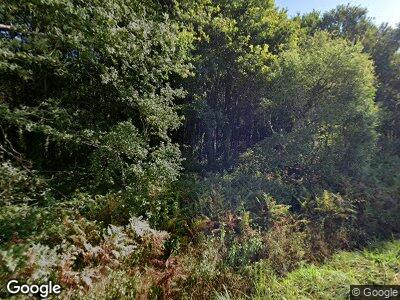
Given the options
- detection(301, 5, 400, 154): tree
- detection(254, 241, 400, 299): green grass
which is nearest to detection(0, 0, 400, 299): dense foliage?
detection(254, 241, 400, 299): green grass

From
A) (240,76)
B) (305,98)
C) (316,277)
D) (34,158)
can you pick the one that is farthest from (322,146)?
(34,158)

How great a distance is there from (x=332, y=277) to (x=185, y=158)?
3.99 metres

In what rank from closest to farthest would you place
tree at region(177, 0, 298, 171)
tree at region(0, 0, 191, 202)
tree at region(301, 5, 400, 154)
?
tree at region(0, 0, 191, 202), tree at region(177, 0, 298, 171), tree at region(301, 5, 400, 154)

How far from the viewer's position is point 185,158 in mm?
7148

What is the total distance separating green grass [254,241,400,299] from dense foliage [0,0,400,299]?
0.11 ft

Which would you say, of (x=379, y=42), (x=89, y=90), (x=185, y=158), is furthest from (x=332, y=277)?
(x=379, y=42)

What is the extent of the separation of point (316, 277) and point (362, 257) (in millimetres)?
1750

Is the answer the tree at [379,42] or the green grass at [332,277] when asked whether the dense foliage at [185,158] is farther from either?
the tree at [379,42]

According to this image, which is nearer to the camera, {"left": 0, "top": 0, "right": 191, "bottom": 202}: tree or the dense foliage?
the dense foliage

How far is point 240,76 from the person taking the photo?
9031 millimetres

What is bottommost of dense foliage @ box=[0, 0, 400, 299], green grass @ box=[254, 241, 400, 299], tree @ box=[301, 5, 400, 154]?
green grass @ box=[254, 241, 400, 299]

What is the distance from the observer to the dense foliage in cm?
475

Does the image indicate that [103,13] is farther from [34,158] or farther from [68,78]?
[34,158]

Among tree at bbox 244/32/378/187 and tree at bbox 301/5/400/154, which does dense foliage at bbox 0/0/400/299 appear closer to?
tree at bbox 244/32/378/187
